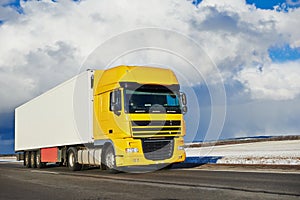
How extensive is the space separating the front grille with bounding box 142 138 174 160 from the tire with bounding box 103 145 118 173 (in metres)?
1.31

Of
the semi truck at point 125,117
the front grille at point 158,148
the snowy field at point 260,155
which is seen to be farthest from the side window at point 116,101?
the snowy field at point 260,155

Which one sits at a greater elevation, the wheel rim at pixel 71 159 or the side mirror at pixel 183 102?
the side mirror at pixel 183 102

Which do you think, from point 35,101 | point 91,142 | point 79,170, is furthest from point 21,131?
point 91,142

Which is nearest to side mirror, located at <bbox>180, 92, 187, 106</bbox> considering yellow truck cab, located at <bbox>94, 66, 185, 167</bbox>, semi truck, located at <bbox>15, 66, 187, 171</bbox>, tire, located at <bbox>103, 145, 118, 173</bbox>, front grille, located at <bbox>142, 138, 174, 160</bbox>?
semi truck, located at <bbox>15, 66, 187, 171</bbox>

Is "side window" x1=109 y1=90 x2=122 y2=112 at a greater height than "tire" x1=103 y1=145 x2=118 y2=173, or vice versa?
"side window" x1=109 y1=90 x2=122 y2=112

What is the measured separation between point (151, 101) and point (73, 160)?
655 cm

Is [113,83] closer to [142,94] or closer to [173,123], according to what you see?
[142,94]

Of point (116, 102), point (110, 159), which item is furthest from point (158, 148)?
point (116, 102)

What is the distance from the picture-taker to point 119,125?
15.4 m

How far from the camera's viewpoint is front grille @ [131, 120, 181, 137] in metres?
15.2

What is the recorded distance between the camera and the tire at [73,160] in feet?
64.9

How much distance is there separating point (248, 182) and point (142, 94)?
5905 millimetres

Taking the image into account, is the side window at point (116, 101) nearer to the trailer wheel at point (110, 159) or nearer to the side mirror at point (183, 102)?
the trailer wheel at point (110, 159)

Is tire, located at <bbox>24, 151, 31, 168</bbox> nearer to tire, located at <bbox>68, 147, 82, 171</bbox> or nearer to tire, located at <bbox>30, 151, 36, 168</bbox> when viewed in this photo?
tire, located at <bbox>30, 151, 36, 168</bbox>
